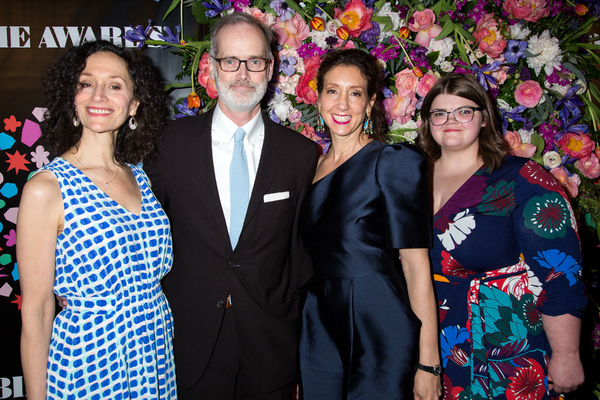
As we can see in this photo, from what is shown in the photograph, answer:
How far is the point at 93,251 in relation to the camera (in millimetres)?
1315

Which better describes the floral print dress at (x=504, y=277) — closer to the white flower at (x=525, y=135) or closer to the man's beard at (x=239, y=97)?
the white flower at (x=525, y=135)

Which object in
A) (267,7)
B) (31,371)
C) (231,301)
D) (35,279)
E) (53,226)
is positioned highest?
(267,7)

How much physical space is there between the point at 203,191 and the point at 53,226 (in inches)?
21.8

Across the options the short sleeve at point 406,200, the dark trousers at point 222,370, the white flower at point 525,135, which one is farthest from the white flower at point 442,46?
the dark trousers at point 222,370

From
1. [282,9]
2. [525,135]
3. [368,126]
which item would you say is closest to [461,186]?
[368,126]

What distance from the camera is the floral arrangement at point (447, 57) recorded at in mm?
2020

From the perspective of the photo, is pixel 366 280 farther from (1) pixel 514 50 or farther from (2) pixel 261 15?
(1) pixel 514 50

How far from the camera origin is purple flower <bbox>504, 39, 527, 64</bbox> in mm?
2078

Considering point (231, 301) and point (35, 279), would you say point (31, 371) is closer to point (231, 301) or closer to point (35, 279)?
point (35, 279)

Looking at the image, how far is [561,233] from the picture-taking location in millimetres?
1507

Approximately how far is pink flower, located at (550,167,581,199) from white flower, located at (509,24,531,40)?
2.60 ft

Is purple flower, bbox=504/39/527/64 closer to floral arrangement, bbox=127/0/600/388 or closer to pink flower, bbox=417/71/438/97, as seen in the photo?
floral arrangement, bbox=127/0/600/388

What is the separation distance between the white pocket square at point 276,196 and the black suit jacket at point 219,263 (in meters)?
0.02

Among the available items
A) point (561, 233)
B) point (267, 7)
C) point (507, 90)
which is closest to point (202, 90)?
point (267, 7)
